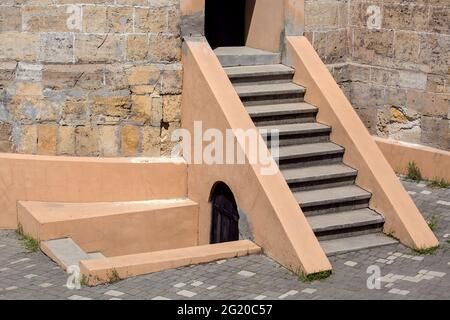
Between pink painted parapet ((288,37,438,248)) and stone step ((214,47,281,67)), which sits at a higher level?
stone step ((214,47,281,67))

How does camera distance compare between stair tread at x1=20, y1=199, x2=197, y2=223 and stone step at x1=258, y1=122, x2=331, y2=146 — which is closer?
stair tread at x1=20, y1=199, x2=197, y2=223

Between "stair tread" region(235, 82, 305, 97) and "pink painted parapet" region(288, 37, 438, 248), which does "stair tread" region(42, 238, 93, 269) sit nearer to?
"stair tread" region(235, 82, 305, 97)

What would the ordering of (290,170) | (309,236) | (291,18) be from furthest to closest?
(291,18)
(290,170)
(309,236)

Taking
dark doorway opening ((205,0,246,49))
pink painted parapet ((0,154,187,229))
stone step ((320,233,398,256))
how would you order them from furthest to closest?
dark doorway opening ((205,0,246,49)) → pink painted parapet ((0,154,187,229)) → stone step ((320,233,398,256))

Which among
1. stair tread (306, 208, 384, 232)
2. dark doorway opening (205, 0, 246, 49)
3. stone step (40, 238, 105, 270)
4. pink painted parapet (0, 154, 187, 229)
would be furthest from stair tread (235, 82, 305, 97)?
stone step (40, 238, 105, 270)

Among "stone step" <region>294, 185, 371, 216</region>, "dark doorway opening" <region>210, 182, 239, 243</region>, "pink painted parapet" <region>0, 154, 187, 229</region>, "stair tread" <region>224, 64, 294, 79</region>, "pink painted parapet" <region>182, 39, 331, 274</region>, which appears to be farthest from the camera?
"stair tread" <region>224, 64, 294, 79</region>

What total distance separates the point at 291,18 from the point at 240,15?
1509 millimetres

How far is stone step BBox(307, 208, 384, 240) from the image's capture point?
Answer: 9.35 metres

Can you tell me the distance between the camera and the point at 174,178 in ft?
35.2

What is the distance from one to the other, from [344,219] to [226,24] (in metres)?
4.39

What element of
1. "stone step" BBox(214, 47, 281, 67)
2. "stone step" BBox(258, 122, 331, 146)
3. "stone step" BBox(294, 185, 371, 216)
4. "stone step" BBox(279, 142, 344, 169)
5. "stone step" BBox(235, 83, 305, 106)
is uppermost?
"stone step" BBox(214, 47, 281, 67)

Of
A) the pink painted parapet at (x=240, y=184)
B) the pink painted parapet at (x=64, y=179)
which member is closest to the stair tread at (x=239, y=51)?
the pink painted parapet at (x=240, y=184)
